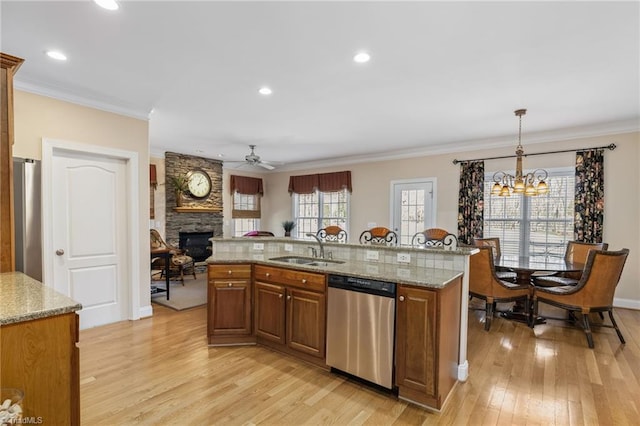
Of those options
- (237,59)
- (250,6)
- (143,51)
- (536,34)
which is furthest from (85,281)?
(536,34)

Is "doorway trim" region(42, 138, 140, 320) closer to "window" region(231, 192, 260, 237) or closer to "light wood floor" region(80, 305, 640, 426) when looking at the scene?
"light wood floor" region(80, 305, 640, 426)

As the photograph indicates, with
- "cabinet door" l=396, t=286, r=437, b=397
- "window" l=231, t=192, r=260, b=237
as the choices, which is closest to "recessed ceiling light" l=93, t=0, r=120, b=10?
"cabinet door" l=396, t=286, r=437, b=397

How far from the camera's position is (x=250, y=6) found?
1967mm

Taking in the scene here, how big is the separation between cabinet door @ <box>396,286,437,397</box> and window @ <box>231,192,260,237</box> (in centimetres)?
650

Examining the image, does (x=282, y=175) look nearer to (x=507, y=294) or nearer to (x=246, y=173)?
(x=246, y=173)

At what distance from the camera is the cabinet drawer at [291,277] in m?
2.71

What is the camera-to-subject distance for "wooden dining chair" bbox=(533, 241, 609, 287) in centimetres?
387

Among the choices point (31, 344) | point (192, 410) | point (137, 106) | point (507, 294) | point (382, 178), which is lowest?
point (192, 410)

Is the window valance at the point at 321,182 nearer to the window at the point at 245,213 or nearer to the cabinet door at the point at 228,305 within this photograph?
the window at the point at 245,213

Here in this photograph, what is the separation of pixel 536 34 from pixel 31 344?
348cm

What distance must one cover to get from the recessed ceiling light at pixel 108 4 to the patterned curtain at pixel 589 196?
19.3ft

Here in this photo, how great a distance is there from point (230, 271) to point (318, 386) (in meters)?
1.37

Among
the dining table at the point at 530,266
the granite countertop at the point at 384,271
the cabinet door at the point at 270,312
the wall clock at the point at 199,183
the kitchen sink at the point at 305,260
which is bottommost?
the cabinet door at the point at 270,312

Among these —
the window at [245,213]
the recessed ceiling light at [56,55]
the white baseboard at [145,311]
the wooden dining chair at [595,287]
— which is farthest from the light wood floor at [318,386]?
the window at [245,213]
